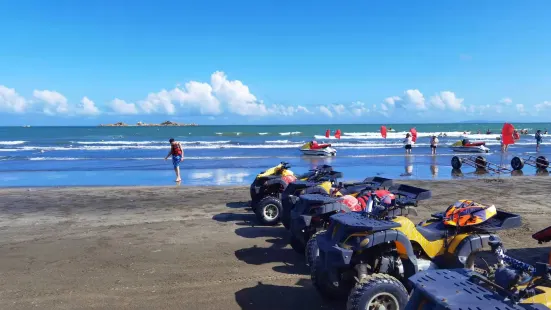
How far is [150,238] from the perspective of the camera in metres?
8.63

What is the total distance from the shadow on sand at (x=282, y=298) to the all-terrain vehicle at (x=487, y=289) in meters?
2.41

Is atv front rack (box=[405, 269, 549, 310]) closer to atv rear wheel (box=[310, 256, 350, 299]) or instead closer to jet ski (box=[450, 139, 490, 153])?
atv rear wheel (box=[310, 256, 350, 299])

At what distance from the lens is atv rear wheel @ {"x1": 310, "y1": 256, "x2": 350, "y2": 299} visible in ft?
16.5

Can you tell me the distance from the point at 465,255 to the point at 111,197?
448 inches

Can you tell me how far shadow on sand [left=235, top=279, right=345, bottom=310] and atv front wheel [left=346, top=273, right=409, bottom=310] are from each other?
38.6 inches

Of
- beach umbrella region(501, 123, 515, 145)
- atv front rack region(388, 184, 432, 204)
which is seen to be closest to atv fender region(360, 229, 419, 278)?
atv front rack region(388, 184, 432, 204)

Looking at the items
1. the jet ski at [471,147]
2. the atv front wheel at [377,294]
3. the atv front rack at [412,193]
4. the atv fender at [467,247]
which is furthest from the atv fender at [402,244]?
the jet ski at [471,147]

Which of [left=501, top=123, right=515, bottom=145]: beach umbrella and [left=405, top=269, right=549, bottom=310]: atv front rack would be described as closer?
[left=405, top=269, right=549, bottom=310]: atv front rack

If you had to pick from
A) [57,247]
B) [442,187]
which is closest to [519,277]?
[57,247]

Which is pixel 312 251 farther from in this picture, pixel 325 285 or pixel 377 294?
pixel 377 294

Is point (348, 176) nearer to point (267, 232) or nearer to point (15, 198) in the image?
point (267, 232)

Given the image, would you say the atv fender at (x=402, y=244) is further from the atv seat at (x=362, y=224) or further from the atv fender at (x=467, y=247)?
the atv fender at (x=467, y=247)

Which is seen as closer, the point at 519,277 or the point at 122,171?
the point at 519,277

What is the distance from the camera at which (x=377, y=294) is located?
421cm
